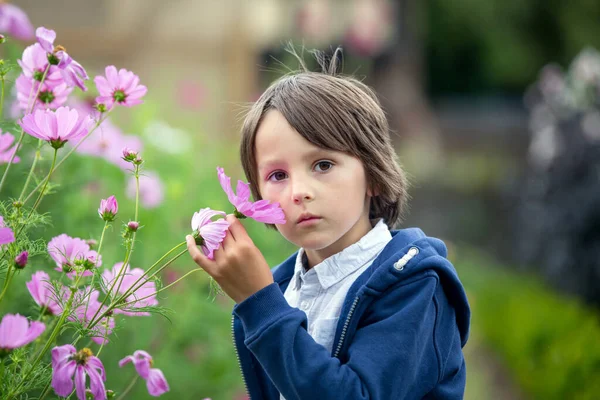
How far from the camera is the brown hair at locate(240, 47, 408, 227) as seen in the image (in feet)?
4.36

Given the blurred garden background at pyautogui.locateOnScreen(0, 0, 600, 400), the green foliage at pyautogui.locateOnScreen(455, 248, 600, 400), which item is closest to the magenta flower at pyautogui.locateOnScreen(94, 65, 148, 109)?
the blurred garden background at pyautogui.locateOnScreen(0, 0, 600, 400)

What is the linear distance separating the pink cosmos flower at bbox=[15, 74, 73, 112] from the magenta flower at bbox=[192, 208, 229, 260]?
0.37 meters

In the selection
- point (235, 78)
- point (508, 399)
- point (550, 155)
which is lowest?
point (508, 399)

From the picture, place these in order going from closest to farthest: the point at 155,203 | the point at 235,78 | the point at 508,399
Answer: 1. the point at 155,203
2. the point at 508,399
3. the point at 235,78

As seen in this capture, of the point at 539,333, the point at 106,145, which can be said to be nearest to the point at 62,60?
the point at 106,145

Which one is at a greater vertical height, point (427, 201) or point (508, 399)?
point (427, 201)

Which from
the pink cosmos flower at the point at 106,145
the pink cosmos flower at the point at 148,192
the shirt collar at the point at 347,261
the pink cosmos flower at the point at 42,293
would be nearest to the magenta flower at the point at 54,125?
the pink cosmos flower at the point at 42,293

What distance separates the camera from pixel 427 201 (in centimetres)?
933

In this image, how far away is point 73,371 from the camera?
112 cm

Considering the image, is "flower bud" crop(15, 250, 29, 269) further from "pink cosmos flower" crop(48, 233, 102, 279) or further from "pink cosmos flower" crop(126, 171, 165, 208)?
"pink cosmos flower" crop(126, 171, 165, 208)

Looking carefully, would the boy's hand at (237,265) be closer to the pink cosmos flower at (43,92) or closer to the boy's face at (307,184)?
the boy's face at (307,184)

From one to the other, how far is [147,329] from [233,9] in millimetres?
4773

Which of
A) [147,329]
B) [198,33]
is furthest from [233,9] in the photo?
[147,329]

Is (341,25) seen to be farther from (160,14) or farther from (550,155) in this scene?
(550,155)
